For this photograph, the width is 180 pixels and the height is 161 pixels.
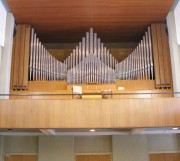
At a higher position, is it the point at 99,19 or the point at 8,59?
the point at 99,19

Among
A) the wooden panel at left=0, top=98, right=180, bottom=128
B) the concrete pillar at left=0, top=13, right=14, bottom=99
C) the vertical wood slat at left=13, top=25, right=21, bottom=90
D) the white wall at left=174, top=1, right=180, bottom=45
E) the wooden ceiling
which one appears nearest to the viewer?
the wooden panel at left=0, top=98, right=180, bottom=128

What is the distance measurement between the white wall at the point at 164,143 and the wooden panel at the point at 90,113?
2.79m

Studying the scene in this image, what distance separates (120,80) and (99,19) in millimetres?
1877

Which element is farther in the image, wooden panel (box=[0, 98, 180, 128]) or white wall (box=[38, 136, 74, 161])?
white wall (box=[38, 136, 74, 161])

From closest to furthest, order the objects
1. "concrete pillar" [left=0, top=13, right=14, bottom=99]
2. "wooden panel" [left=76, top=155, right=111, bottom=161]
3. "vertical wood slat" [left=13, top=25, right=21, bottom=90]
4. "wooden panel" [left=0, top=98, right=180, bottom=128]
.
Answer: "wooden panel" [left=0, top=98, right=180, bottom=128]
"concrete pillar" [left=0, top=13, right=14, bottom=99]
"vertical wood slat" [left=13, top=25, right=21, bottom=90]
"wooden panel" [left=76, top=155, right=111, bottom=161]

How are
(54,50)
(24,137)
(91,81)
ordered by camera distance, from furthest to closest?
1. (54,50)
2. (24,137)
3. (91,81)

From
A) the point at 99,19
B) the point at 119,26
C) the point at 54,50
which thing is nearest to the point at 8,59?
the point at 54,50

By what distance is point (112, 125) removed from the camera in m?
6.03

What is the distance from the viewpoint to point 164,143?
8680 millimetres

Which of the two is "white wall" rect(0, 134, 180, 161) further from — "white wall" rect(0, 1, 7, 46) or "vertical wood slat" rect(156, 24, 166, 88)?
"white wall" rect(0, 1, 7, 46)

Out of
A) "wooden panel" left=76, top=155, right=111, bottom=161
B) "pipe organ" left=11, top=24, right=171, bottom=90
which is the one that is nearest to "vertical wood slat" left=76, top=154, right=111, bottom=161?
"wooden panel" left=76, top=155, right=111, bottom=161

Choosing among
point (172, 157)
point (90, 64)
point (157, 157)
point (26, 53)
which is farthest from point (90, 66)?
point (172, 157)

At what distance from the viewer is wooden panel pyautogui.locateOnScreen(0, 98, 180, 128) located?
603 cm

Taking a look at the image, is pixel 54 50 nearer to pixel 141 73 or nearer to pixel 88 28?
pixel 88 28
